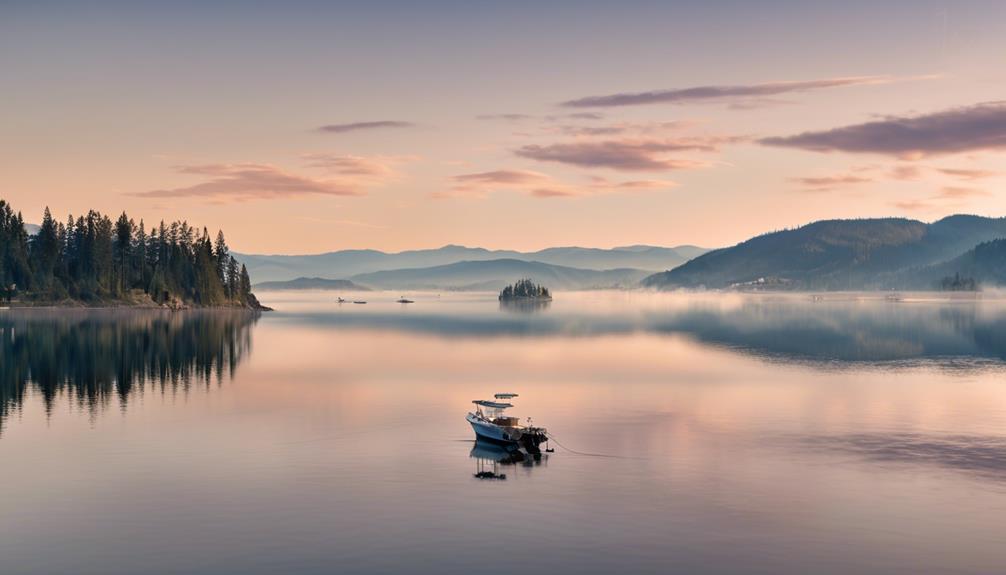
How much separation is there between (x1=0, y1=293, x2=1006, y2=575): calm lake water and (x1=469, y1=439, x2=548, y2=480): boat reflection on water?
59 cm

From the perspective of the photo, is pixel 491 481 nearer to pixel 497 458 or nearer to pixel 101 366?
pixel 497 458

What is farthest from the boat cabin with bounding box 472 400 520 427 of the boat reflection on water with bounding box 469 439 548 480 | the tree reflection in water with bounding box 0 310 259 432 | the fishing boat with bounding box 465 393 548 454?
the tree reflection in water with bounding box 0 310 259 432

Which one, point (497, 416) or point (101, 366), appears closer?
point (497, 416)

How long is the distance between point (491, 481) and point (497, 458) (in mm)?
8633

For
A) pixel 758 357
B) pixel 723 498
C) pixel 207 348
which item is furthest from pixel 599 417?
pixel 207 348

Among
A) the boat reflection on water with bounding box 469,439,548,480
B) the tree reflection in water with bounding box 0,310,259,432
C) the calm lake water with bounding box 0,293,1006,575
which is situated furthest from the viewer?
the tree reflection in water with bounding box 0,310,259,432

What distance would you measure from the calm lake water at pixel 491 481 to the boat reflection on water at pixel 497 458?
59 centimetres

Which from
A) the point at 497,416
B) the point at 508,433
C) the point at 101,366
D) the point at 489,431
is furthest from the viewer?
the point at 101,366

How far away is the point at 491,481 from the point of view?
66.3m

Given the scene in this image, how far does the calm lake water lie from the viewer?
163 feet

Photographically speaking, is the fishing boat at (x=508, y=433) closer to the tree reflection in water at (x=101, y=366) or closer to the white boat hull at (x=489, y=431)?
the white boat hull at (x=489, y=431)

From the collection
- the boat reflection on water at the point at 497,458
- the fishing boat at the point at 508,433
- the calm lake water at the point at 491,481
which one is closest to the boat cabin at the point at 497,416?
the fishing boat at the point at 508,433

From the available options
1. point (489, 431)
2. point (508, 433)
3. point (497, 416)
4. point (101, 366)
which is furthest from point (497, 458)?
point (101, 366)

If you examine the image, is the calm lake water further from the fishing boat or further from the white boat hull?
the fishing boat
